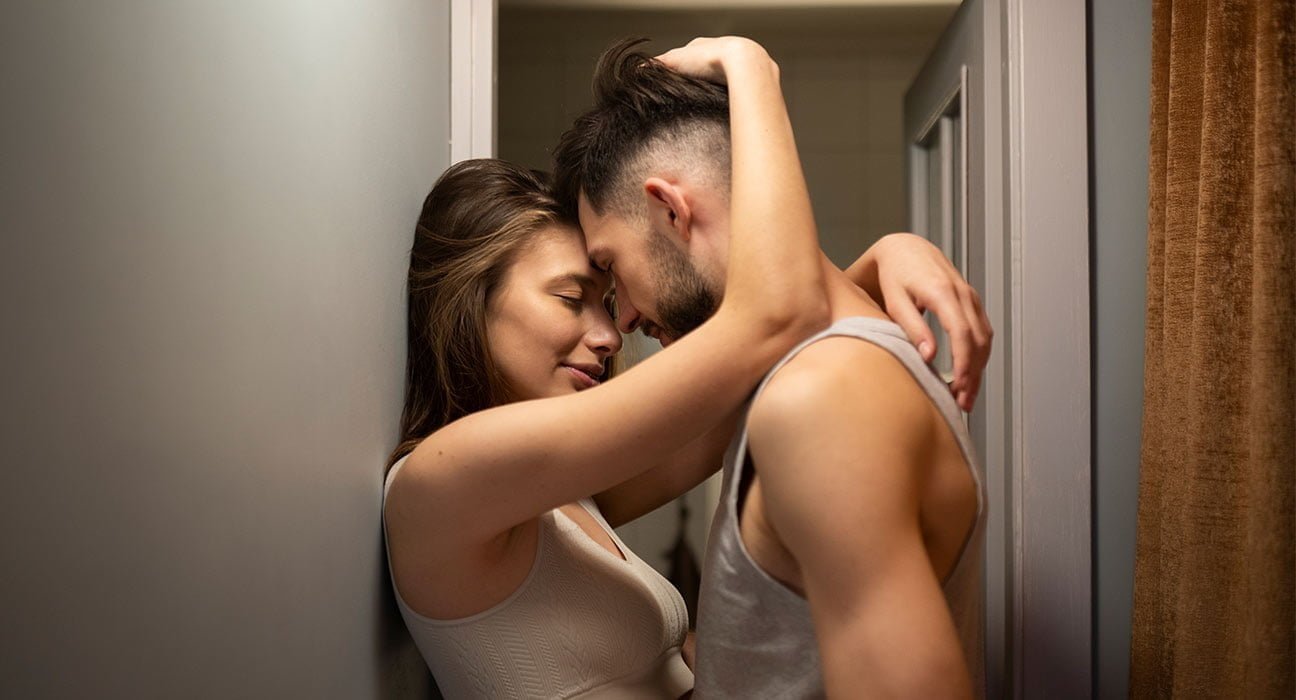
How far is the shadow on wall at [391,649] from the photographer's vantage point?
114cm

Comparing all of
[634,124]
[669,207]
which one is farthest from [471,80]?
[669,207]

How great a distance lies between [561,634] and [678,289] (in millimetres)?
422

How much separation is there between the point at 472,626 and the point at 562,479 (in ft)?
1.03

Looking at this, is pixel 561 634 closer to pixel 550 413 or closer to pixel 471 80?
pixel 550 413

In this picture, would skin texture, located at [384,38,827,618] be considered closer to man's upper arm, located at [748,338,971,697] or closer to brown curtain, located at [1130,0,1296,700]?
man's upper arm, located at [748,338,971,697]

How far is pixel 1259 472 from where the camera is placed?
1069mm

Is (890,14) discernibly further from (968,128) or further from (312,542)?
(312,542)

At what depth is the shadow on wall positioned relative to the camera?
1145mm

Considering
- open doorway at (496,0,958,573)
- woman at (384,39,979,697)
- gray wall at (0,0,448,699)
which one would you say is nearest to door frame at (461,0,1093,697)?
woman at (384,39,979,697)

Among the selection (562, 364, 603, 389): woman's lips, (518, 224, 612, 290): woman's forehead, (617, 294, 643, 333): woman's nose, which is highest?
(518, 224, 612, 290): woman's forehead

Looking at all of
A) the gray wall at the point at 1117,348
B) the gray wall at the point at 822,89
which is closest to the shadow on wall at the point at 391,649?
the gray wall at the point at 1117,348

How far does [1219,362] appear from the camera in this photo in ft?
3.85

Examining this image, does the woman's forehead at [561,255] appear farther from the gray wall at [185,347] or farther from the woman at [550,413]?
the gray wall at [185,347]

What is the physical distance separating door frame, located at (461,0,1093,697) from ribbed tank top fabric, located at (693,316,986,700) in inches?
23.7
